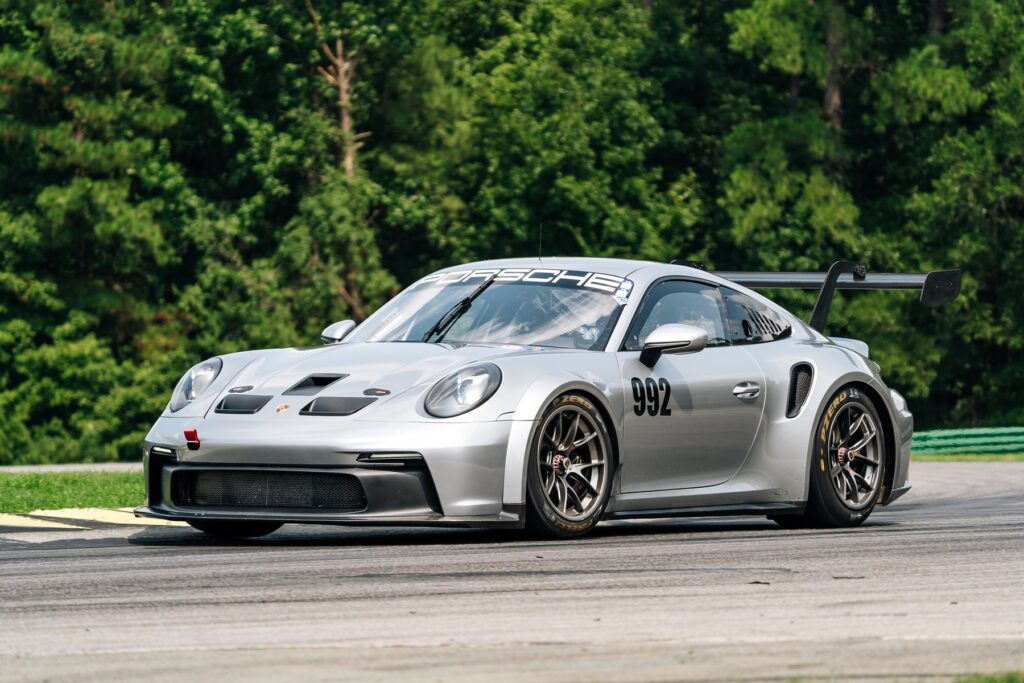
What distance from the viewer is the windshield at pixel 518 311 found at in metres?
9.72

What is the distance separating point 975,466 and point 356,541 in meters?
14.0

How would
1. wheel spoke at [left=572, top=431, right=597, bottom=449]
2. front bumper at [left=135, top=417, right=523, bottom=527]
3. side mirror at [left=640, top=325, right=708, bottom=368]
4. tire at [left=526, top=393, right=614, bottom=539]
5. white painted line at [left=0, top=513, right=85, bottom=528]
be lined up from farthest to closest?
1. white painted line at [left=0, top=513, right=85, bottom=528]
2. side mirror at [left=640, top=325, right=708, bottom=368]
3. wheel spoke at [left=572, top=431, right=597, bottom=449]
4. tire at [left=526, top=393, right=614, bottom=539]
5. front bumper at [left=135, top=417, right=523, bottom=527]

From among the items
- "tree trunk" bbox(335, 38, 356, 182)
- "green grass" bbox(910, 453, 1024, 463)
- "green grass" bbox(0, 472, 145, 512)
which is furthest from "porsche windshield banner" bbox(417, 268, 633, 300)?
"tree trunk" bbox(335, 38, 356, 182)

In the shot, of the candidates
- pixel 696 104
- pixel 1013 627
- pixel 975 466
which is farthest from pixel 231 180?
pixel 1013 627

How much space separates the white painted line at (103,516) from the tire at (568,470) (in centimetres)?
281

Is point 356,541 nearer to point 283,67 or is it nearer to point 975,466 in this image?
point 975,466

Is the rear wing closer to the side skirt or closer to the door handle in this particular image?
the door handle

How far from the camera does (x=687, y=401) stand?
9742mm

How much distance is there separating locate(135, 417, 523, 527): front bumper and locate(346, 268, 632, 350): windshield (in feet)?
3.44

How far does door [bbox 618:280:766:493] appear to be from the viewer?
9.48 m

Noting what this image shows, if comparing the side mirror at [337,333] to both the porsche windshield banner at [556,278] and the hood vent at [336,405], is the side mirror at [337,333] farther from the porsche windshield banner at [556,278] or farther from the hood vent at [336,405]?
the hood vent at [336,405]

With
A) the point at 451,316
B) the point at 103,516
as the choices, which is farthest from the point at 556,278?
the point at 103,516

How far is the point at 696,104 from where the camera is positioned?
49156 millimetres

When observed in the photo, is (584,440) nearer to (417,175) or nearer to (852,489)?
(852,489)
